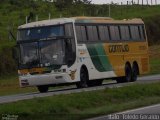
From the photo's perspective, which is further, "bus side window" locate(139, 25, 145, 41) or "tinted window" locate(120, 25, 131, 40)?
"bus side window" locate(139, 25, 145, 41)

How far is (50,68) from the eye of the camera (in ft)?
110

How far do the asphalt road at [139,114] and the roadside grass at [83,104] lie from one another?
591 millimetres

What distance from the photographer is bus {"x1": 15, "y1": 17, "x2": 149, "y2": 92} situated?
110 ft

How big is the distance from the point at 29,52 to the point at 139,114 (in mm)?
15752

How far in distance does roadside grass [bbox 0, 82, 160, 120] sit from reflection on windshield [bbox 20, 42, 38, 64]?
24.5 feet

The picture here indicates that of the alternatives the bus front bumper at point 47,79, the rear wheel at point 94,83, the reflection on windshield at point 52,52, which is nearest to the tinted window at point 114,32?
the rear wheel at point 94,83

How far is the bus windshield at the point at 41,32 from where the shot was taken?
112ft

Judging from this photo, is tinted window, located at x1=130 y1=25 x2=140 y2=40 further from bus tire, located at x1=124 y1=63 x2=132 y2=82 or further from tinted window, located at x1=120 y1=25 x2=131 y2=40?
Result: bus tire, located at x1=124 y1=63 x2=132 y2=82

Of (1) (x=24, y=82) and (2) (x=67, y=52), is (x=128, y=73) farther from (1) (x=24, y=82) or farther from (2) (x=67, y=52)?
(1) (x=24, y=82)

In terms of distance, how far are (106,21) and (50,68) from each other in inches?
247

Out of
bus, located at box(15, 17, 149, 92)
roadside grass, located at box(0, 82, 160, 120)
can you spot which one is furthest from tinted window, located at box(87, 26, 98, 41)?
roadside grass, located at box(0, 82, 160, 120)

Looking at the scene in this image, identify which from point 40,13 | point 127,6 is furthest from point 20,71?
point 127,6

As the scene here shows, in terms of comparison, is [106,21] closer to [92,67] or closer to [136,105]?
[92,67]

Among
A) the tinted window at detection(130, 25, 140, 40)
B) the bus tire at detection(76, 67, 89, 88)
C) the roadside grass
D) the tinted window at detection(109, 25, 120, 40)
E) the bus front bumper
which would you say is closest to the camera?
the roadside grass
